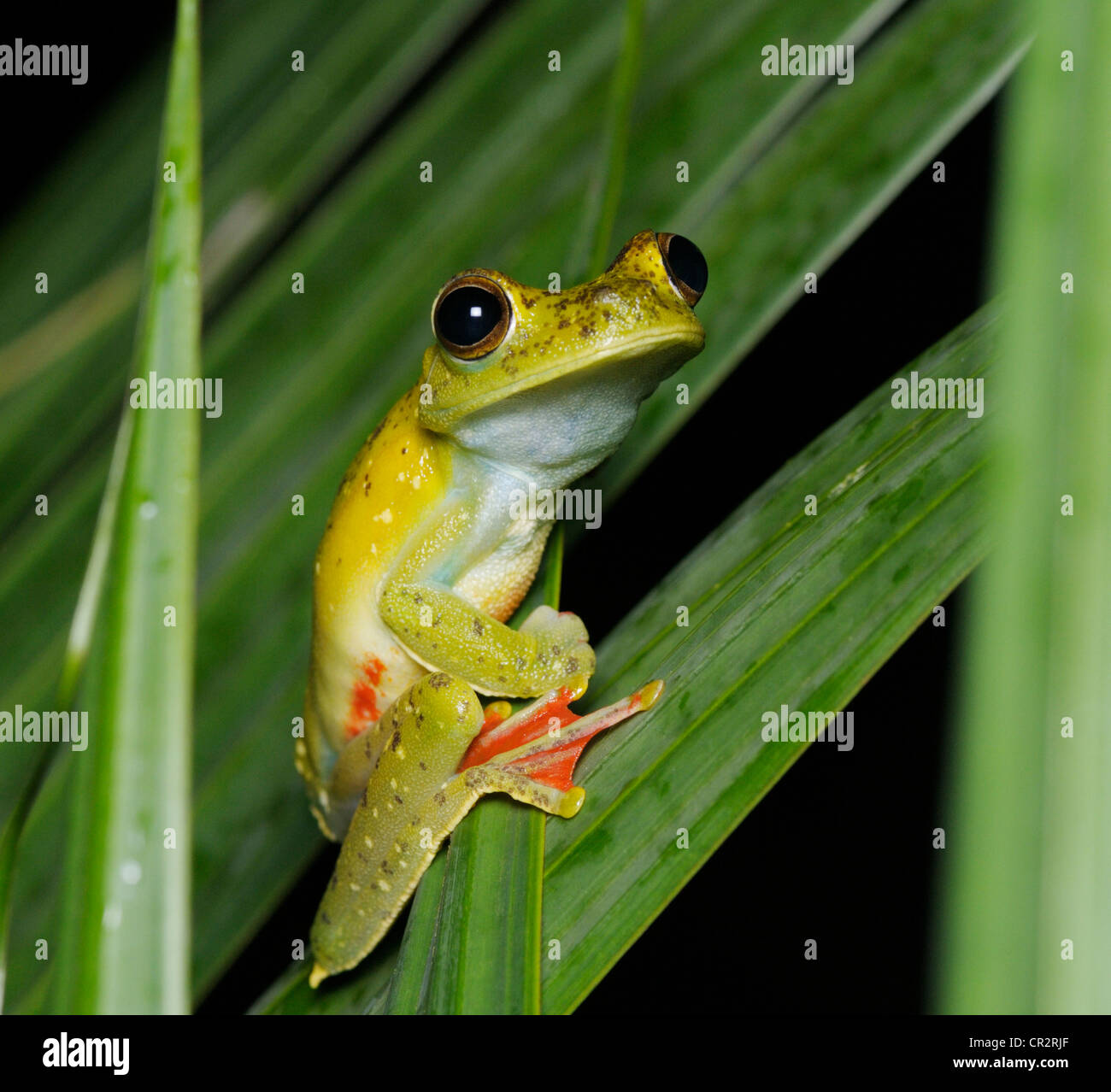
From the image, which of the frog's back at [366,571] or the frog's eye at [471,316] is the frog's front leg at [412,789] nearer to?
the frog's back at [366,571]

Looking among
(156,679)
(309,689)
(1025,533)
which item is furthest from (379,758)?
(1025,533)

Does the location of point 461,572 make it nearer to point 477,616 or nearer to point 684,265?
point 477,616

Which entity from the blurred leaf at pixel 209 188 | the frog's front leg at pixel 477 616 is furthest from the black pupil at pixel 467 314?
the blurred leaf at pixel 209 188

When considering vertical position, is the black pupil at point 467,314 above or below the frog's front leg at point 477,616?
above

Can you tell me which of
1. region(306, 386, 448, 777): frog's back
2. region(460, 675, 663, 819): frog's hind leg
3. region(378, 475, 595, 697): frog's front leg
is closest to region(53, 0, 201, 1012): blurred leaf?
region(460, 675, 663, 819): frog's hind leg

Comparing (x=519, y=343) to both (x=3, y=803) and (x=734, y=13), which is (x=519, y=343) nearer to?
(x=734, y=13)

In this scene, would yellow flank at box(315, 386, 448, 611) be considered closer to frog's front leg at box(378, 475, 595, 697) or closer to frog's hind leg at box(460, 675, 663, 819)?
frog's front leg at box(378, 475, 595, 697)

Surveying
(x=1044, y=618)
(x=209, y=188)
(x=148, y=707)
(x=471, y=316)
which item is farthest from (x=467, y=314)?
(x=1044, y=618)
